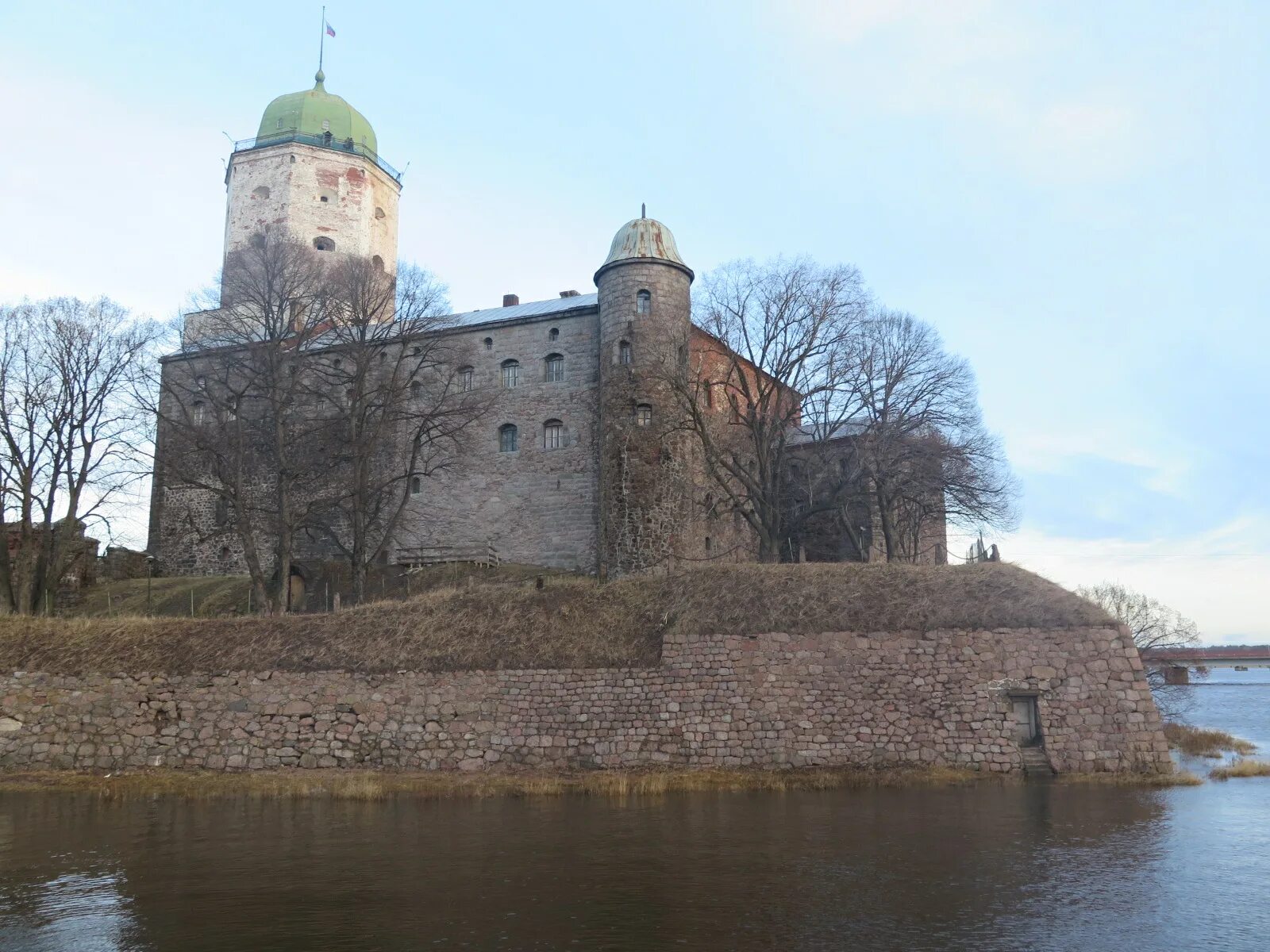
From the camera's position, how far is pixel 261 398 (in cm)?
3488

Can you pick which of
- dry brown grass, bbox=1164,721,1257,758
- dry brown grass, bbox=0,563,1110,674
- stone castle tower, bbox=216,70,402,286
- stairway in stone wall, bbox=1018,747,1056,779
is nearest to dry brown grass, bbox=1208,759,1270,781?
dry brown grass, bbox=1164,721,1257,758

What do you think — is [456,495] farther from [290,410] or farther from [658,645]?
[658,645]

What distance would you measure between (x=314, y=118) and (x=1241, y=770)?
47.8 metres

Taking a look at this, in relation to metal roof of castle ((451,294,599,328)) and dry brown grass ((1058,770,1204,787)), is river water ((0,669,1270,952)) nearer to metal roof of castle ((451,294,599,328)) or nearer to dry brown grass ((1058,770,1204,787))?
dry brown grass ((1058,770,1204,787))

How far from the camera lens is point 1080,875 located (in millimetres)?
12469

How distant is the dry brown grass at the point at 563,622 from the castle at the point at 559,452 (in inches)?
298

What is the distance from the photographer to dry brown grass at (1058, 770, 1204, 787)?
2030 cm

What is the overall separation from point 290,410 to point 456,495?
300 inches

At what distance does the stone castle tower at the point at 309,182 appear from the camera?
49.2 m

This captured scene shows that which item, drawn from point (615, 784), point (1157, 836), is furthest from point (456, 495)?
point (1157, 836)

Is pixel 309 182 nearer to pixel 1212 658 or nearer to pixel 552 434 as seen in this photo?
pixel 552 434

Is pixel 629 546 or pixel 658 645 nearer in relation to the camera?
pixel 658 645

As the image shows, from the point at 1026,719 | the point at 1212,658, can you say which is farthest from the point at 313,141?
the point at 1212,658

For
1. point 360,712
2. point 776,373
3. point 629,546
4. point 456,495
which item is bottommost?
point 360,712
